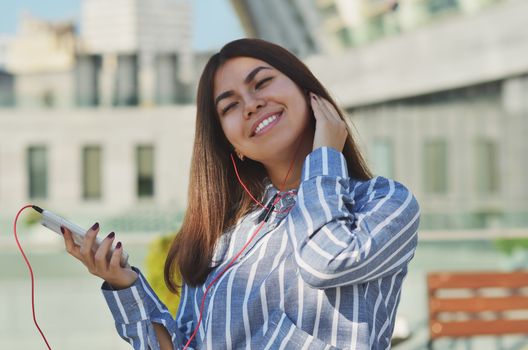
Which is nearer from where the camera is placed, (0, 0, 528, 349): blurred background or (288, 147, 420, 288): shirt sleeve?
(288, 147, 420, 288): shirt sleeve

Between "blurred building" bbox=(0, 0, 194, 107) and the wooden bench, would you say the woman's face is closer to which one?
the wooden bench

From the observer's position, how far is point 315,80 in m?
1.52

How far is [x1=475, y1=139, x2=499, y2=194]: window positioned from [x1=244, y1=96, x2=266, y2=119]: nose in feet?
56.9

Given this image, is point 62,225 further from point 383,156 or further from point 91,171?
point 91,171

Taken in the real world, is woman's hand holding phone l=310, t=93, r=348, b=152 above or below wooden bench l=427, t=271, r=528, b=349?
above

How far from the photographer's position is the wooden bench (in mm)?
4340

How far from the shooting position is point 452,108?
18266mm

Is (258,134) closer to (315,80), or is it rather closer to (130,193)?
(315,80)

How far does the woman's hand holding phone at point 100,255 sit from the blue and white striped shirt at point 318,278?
0.12 ft

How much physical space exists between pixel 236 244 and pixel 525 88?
51.3 feet

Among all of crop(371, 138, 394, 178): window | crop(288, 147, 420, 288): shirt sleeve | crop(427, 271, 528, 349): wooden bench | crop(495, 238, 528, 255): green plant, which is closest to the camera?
crop(288, 147, 420, 288): shirt sleeve

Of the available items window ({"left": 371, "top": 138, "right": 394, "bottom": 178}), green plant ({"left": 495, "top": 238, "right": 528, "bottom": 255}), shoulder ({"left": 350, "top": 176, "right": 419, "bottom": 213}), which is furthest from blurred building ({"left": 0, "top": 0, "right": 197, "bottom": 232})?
shoulder ({"left": 350, "top": 176, "right": 419, "bottom": 213})

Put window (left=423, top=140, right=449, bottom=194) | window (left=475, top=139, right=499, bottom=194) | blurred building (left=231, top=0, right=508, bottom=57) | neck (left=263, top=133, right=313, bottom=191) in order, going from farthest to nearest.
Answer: window (left=423, top=140, right=449, bottom=194)
window (left=475, top=139, right=499, bottom=194)
blurred building (left=231, top=0, right=508, bottom=57)
neck (left=263, top=133, right=313, bottom=191)

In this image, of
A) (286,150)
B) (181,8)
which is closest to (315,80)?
(286,150)
